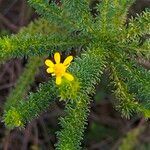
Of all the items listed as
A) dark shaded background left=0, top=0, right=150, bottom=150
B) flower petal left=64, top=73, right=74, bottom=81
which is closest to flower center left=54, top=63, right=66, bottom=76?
flower petal left=64, top=73, right=74, bottom=81

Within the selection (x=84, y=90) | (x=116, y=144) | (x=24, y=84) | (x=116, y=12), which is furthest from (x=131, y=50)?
(x=116, y=144)

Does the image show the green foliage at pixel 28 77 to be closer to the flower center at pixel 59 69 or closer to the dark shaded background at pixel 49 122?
the flower center at pixel 59 69

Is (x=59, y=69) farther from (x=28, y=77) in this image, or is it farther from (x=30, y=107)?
(x=28, y=77)

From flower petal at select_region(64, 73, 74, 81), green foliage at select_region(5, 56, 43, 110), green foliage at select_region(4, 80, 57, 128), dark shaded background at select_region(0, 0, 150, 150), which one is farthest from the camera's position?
dark shaded background at select_region(0, 0, 150, 150)

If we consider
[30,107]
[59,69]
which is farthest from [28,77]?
[59,69]

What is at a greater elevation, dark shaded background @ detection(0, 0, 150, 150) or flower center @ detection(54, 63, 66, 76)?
dark shaded background @ detection(0, 0, 150, 150)

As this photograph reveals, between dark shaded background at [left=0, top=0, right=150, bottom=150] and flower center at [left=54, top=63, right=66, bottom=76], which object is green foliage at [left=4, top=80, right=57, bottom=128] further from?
dark shaded background at [left=0, top=0, right=150, bottom=150]

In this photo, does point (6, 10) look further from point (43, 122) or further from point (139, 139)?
point (139, 139)

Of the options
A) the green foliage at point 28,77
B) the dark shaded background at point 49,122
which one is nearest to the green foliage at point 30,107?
the green foliage at point 28,77
